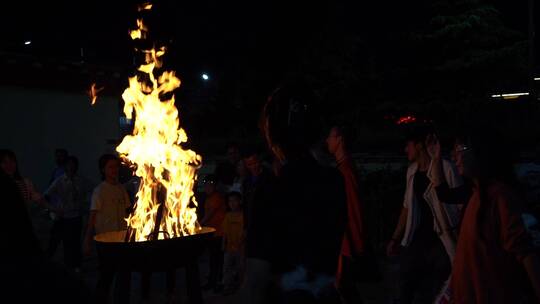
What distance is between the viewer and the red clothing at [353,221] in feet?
15.8

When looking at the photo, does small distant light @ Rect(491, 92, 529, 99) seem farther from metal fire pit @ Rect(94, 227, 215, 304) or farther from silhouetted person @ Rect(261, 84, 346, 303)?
silhouetted person @ Rect(261, 84, 346, 303)

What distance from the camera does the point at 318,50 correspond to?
23.3 m

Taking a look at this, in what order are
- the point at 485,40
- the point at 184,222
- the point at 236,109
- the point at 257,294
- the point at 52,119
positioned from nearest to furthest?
the point at 257,294
the point at 184,222
the point at 52,119
the point at 485,40
the point at 236,109

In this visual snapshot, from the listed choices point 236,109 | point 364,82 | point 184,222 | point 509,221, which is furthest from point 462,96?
point 509,221

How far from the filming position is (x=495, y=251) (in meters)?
3.33

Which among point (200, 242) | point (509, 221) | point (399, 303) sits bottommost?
point (399, 303)

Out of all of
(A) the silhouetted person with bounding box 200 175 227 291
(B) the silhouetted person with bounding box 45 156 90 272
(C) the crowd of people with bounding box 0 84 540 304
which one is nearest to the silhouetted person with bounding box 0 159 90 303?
(C) the crowd of people with bounding box 0 84 540 304

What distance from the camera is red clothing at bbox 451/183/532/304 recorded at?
3.25 meters

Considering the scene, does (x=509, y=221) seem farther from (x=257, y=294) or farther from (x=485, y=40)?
(x=485, y=40)

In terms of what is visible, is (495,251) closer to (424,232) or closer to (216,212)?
(424,232)

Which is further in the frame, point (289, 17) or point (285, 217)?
point (289, 17)

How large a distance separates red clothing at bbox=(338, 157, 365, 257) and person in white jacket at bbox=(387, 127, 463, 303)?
0.71m

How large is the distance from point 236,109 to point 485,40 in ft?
53.5

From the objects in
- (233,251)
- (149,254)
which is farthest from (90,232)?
(149,254)
